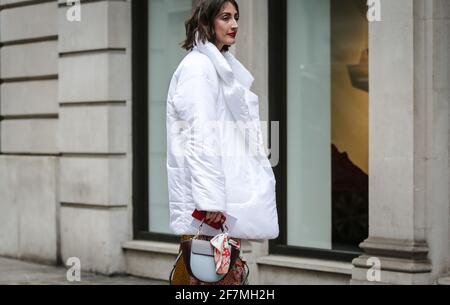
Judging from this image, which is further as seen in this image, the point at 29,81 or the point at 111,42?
the point at 29,81

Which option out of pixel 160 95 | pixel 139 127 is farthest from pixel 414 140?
pixel 139 127

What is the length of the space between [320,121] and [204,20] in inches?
174

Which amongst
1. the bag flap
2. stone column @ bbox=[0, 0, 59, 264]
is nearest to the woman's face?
the bag flap

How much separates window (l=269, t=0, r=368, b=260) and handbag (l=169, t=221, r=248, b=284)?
418 cm

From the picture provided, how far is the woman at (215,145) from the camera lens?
5.61m

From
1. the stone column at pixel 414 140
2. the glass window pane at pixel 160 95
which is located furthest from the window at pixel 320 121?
the glass window pane at pixel 160 95

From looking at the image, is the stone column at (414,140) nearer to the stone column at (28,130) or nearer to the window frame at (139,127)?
the window frame at (139,127)

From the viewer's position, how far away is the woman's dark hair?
593 cm

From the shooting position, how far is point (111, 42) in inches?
472
